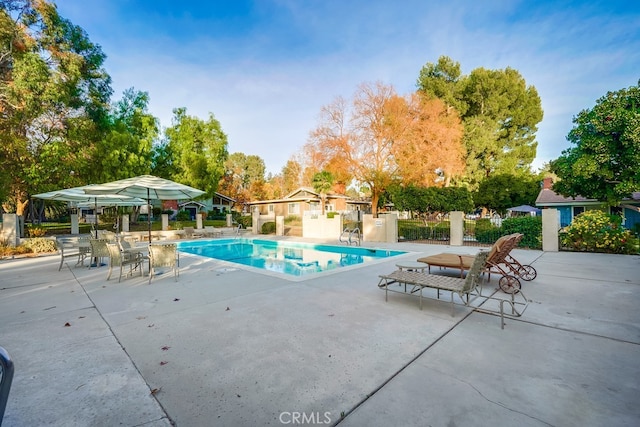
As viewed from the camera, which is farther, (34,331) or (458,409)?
(34,331)

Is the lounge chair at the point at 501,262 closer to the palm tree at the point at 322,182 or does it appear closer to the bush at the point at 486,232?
the bush at the point at 486,232

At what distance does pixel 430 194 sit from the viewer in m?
20.1

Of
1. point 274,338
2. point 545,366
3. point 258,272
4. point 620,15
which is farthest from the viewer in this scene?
point 620,15

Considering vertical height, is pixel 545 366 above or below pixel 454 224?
below

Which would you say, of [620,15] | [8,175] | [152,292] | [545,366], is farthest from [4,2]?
[620,15]

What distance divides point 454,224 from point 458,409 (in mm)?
12145

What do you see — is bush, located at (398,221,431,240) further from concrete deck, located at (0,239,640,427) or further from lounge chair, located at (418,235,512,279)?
concrete deck, located at (0,239,640,427)

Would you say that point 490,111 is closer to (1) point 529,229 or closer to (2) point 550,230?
(1) point 529,229

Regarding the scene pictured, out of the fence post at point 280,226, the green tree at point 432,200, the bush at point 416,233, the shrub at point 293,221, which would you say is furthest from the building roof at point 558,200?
the shrub at point 293,221

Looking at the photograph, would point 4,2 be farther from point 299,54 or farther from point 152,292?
point 152,292

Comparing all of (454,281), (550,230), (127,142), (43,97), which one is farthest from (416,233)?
(43,97)

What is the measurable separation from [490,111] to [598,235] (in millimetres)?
24857

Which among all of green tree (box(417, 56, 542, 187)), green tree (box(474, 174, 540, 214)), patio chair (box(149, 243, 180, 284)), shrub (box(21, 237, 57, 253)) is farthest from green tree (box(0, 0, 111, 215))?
green tree (box(474, 174, 540, 214))

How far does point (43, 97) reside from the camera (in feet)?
53.1
